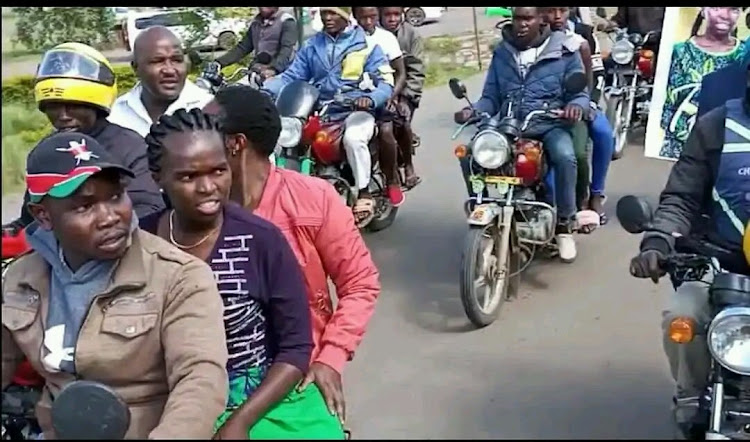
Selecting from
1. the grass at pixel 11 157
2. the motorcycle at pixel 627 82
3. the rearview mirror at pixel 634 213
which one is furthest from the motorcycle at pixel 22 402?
the motorcycle at pixel 627 82

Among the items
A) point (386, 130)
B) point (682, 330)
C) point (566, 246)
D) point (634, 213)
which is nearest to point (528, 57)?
point (566, 246)

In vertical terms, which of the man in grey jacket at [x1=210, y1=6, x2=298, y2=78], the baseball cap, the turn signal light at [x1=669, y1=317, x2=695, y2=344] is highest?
the baseball cap

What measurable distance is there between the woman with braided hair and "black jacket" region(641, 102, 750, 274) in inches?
61.1

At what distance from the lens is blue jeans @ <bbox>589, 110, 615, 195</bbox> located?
20.5 ft

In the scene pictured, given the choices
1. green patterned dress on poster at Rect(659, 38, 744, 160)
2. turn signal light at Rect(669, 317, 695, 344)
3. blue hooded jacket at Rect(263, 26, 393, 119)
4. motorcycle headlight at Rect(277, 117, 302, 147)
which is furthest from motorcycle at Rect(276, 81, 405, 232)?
turn signal light at Rect(669, 317, 695, 344)

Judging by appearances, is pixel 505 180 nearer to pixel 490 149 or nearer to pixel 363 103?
pixel 490 149

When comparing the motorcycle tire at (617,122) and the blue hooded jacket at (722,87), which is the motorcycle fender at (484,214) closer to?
the blue hooded jacket at (722,87)

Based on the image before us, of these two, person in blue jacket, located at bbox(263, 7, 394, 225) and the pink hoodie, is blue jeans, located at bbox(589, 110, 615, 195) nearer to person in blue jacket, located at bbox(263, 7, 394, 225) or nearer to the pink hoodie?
person in blue jacket, located at bbox(263, 7, 394, 225)

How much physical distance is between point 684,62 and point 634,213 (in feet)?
9.21

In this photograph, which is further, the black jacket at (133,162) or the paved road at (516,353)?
the paved road at (516,353)

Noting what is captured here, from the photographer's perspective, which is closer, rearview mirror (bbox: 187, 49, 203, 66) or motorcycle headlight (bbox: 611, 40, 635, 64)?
rearview mirror (bbox: 187, 49, 203, 66)

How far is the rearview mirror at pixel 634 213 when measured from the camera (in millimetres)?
3207

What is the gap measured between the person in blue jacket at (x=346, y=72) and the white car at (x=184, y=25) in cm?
73

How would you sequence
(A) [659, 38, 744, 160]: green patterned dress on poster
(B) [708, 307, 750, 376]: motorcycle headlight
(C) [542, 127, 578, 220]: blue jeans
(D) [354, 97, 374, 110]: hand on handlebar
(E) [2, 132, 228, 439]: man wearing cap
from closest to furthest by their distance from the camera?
(E) [2, 132, 228, 439]: man wearing cap, (B) [708, 307, 750, 376]: motorcycle headlight, (A) [659, 38, 744, 160]: green patterned dress on poster, (C) [542, 127, 578, 220]: blue jeans, (D) [354, 97, 374, 110]: hand on handlebar
